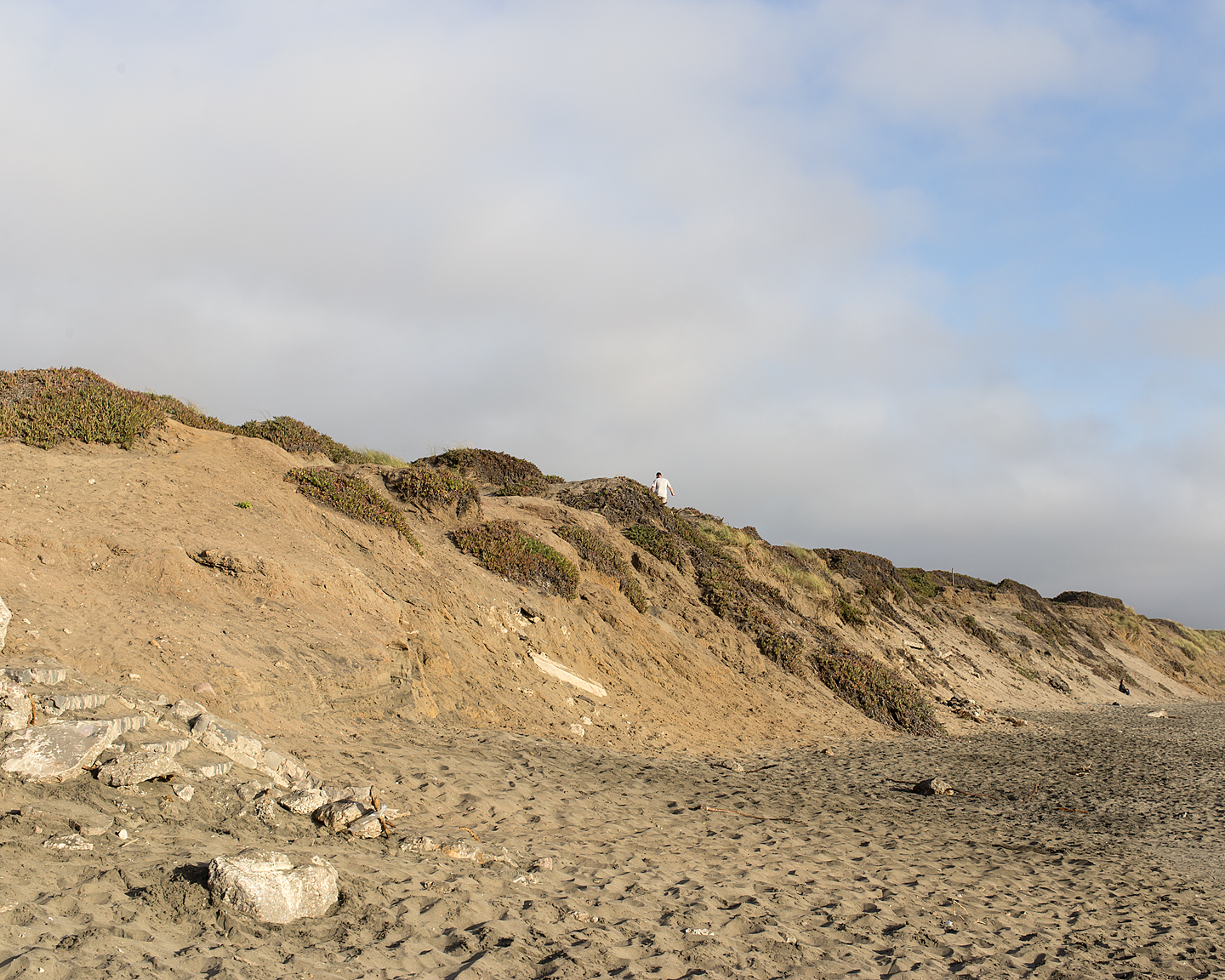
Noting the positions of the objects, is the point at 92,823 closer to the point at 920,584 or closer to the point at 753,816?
the point at 753,816

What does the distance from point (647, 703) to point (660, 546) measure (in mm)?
6409

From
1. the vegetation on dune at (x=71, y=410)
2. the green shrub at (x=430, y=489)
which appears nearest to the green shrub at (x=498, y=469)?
the green shrub at (x=430, y=489)

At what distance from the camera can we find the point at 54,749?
5961mm

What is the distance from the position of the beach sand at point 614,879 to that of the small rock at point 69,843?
0.18 ft

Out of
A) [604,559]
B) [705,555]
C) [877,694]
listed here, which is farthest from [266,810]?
[705,555]

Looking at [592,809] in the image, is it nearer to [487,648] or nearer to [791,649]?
[487,648]

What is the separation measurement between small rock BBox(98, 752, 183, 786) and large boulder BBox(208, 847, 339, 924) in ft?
5.27

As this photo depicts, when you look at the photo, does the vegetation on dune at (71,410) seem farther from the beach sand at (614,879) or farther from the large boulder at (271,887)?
the large boulder at (271,887)

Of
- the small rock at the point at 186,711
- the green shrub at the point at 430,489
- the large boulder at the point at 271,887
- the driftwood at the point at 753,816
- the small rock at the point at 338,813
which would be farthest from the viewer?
the green shrub at the point at 430,489

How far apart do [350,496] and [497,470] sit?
1015cm

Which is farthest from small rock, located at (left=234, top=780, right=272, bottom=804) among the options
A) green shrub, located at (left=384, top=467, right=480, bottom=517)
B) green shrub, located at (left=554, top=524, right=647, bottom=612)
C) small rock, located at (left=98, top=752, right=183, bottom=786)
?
green shrub, located at (left=554, top=524, right=647, bottom=612)

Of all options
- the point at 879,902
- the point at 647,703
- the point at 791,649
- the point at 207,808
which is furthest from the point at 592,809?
the point at 791,649

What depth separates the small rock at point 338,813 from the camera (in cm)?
675

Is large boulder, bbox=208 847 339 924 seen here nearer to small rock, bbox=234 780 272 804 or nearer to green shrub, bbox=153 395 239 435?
small rock, bbox=234 780 272 804
